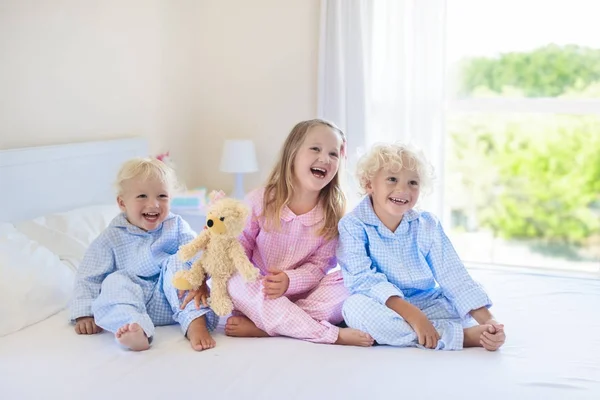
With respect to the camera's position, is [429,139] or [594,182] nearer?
[429,139]

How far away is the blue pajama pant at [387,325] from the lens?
186 centimetres

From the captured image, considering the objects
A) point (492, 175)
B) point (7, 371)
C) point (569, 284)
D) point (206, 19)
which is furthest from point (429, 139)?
point (7, 371)

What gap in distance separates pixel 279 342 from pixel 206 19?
2520mm

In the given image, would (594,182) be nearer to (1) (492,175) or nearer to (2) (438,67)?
(1) (492,175)

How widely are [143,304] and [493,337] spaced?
1032mm

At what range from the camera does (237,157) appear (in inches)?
141

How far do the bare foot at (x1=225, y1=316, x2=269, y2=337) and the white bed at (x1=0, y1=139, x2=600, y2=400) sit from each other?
Result: 0.10 ft

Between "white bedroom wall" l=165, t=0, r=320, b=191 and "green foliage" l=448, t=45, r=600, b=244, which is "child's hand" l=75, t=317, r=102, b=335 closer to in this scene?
"white bedroom wall" l=165, t=0, r=320, b=191

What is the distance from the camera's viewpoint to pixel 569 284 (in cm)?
252

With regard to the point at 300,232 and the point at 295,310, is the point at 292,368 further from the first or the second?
the point at 300,232

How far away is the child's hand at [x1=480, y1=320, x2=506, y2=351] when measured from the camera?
5.93 ft

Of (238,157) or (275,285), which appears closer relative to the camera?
(275,285)

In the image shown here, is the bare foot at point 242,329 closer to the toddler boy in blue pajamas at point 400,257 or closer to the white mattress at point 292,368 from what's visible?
the white mattress at point 292,368

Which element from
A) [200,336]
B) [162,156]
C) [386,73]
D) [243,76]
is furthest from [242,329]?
[243,76]
